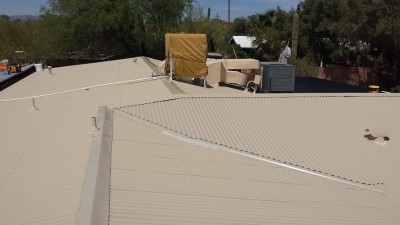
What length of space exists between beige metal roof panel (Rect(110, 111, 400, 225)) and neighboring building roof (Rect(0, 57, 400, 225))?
0.02 metres

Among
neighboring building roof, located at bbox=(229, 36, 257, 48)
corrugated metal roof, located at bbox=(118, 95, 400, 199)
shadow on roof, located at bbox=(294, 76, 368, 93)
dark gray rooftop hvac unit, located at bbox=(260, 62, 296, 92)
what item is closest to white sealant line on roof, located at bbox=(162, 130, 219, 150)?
corrugated metal roof, located at bbox=(118, 95, 400, 199)

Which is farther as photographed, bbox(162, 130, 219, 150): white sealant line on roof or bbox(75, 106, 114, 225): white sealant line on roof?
bbox(162, 130, 219, 150): white sealant line on roof

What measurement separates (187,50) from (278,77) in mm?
2556

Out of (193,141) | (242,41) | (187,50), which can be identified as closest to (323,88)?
(187,50)

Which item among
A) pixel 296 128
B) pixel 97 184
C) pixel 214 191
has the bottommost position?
pixel 214 191

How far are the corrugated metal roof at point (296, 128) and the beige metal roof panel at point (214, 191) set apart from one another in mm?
420

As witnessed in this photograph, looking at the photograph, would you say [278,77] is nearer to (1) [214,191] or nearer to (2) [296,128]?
(2) [296,128]

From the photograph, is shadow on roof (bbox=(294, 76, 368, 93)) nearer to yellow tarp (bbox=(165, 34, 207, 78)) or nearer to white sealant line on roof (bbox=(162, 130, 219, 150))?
yellow tarp (bbox=(165, 34, 207, 78))

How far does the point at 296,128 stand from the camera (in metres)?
7.52

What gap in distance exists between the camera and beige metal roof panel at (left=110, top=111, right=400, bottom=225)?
4246 millimetres

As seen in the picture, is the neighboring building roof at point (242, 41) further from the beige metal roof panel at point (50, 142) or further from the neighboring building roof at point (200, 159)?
the neighboring building roof at point (200, 159)

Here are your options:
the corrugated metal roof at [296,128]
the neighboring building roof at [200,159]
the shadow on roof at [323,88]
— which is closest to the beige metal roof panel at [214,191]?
the neighboring building roof at [200,159]

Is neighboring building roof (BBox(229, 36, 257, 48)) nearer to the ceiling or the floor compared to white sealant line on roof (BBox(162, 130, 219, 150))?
nearer to the ceiling

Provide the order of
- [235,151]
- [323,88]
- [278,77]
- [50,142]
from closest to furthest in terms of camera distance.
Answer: [235,151] → [50,142] → [278,77] → [323,88]
